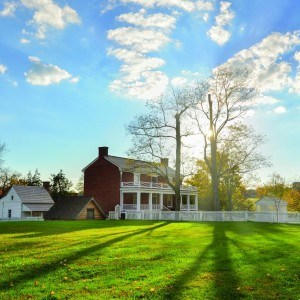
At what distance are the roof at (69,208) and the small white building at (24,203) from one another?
45.9ft

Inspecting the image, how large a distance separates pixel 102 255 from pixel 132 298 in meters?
4.90

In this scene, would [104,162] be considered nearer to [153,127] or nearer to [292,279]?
[153,127]

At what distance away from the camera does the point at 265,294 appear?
8.05m

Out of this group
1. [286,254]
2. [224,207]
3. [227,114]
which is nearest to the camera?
[286,254]

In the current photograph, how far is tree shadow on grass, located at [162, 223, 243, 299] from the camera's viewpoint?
8.06 meters

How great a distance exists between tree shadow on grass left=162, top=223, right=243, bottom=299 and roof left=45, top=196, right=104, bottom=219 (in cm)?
3399

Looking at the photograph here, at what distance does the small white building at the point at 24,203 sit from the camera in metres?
59.6

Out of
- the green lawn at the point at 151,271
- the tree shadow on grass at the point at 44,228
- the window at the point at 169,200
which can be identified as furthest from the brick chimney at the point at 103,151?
the green lawn at the point at 151,271

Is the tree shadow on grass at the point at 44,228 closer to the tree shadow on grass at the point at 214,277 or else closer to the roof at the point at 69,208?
the tree shadow on grass at the point at 214,277

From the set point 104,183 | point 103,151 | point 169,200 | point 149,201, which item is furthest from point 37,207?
point 169,200

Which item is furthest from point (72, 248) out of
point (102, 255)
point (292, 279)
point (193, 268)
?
point (292, 279)

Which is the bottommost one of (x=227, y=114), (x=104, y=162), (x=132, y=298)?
(x=132, y=298)

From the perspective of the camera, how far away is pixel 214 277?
941 centimetres

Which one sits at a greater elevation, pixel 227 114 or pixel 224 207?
pixel 227 114
